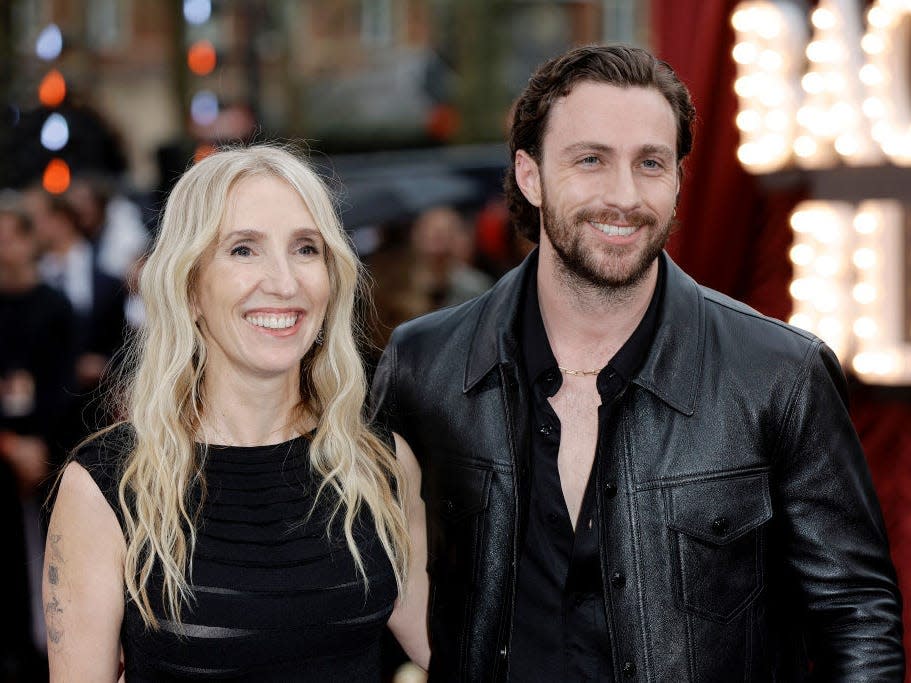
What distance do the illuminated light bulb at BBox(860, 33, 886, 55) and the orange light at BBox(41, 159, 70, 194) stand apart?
6.01 m

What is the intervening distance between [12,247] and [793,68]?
14.6 ft

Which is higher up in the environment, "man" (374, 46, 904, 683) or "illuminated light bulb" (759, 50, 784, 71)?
"illuminated light bulb" (759, 50, 784, 71)

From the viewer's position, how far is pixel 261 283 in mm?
2848

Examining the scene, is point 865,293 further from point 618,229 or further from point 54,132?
point 54,132

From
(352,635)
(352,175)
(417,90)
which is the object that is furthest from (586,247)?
(417,90)

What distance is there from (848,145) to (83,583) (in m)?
2.79

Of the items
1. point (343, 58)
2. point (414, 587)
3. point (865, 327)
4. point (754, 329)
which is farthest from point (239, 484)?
point (343, 58)

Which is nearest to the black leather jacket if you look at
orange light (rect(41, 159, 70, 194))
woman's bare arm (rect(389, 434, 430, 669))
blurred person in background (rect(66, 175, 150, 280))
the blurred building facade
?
woman's bare arm (rect(389, 434, 430, 669))

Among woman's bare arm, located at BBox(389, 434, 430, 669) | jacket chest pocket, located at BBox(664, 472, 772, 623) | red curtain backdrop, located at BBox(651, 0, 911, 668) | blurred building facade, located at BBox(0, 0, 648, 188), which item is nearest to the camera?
jacket chest pocket, located at BBox(664, 472, 772, 623)

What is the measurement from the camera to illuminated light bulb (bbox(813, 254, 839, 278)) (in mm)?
4148

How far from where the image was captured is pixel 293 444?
3.01 meters

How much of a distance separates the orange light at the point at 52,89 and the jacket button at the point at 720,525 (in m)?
6.95

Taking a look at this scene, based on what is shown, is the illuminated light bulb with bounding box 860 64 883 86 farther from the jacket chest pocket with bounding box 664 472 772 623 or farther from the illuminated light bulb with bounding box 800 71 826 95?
the jacket chest pocket with bounding box 664 472 772 623

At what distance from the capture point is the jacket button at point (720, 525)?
9.18 ft
